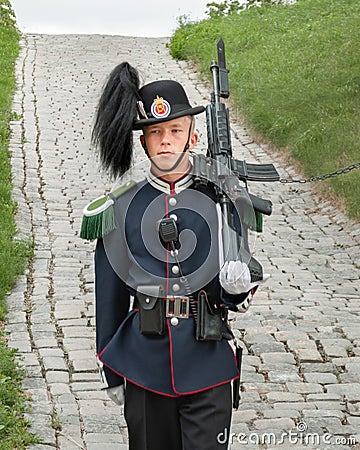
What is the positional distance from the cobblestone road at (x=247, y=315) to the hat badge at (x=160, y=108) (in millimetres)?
1221

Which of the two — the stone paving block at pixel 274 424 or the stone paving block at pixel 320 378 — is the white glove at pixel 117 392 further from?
the stone paving block at pixel 320 378

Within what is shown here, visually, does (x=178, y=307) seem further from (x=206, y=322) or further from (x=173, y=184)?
(x=173, y=184)

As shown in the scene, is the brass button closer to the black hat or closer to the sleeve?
the sleeve

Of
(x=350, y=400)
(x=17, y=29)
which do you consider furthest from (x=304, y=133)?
(x=17, y=29)

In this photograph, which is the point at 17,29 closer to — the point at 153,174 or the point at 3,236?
the point at 3,236

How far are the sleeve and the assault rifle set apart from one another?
455 millimetres

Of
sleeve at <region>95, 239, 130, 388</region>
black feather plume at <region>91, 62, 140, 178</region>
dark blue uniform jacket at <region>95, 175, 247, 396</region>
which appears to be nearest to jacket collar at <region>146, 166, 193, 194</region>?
dark blue uniform jacket at <region>95, 175, 247, 396</region>

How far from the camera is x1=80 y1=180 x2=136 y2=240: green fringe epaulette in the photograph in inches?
138

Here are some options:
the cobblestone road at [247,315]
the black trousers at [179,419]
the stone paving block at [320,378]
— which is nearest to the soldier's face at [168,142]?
the black trousers at [179,419]

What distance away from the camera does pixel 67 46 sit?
19.4 meters

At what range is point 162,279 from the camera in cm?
346

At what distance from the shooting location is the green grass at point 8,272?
15.5ft

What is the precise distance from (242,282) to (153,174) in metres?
0.59

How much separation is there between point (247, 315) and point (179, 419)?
3.59 meters
